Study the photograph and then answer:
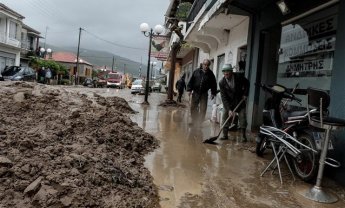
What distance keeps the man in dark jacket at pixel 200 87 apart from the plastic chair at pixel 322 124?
17.4 feet

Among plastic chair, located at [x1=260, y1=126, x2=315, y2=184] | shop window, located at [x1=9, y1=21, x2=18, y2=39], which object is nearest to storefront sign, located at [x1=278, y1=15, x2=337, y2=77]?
plastic chair, located at [x1=260, y1=126, x2=315, y2=184]

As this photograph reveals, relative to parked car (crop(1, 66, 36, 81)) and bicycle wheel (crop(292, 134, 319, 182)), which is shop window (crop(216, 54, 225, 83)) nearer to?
bicycle wheel (crop(292, 134, 319, 182))

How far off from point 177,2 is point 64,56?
56.4 metres

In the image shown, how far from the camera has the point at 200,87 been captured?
395 inches

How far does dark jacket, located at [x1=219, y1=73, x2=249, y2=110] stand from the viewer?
8.05 metres

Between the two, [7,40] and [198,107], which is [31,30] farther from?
[198,107]

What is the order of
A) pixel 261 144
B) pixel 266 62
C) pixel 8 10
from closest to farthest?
pixel 261 144 → pixel 266 62 → pixel 8 10

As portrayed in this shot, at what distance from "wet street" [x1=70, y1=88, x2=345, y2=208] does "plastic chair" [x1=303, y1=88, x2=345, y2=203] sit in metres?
0.12

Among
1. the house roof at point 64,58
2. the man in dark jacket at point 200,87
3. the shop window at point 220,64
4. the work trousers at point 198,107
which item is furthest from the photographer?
the house roof at point 64,58

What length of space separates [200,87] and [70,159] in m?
6.08

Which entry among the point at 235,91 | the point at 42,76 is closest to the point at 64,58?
the point at 42,76

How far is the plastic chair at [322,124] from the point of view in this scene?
4380 mm

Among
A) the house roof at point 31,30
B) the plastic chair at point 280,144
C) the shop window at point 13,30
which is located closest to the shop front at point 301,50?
the plastic chair at point 280,144

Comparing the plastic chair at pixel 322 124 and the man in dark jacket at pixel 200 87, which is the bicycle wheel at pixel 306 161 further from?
the man in dark jacket at pixel 200 87
